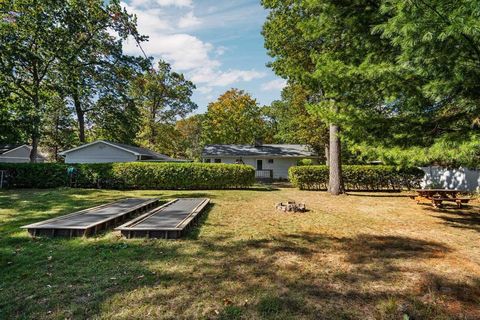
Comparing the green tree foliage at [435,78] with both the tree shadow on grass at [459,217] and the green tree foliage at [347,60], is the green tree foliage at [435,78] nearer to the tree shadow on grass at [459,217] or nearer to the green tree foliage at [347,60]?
the green tree foliage at [347,60]

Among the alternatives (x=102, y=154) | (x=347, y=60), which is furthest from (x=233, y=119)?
(x=347, y=60)

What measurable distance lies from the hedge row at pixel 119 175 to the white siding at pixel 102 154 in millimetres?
5951

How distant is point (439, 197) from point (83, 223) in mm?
11674

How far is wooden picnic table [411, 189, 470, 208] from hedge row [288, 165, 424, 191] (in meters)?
4.97

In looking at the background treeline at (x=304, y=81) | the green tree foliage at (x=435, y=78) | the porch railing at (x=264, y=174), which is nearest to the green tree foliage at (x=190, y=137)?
the background treeline at (x=304, y=81)

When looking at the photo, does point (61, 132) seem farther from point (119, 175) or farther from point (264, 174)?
point (264, 174)

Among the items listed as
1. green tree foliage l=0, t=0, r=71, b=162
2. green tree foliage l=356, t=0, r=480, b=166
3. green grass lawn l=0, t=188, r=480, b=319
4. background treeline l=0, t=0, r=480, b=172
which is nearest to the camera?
green grass lawn l=0, t=188, r=480, b=319

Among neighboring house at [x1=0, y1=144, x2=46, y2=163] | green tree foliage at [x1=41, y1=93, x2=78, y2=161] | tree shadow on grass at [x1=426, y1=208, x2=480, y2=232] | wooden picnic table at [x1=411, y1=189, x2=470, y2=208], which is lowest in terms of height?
tree shadow on grass at [x1=426, y1=208, x2=480, y2=232]

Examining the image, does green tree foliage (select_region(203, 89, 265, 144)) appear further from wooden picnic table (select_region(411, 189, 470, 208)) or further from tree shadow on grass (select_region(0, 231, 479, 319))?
tree shadow on grass (select_region(0, 231, 479, 319))

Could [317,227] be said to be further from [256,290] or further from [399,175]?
[399,175]

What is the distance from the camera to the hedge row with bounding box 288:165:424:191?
16.0 m

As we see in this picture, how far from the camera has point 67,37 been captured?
20469 millimetres

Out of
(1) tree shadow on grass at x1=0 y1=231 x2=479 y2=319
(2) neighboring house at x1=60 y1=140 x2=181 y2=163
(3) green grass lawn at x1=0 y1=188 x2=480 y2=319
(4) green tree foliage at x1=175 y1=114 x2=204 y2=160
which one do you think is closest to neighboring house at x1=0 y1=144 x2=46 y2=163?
(2) neighboring house at x1=60 y1=140 x2=181 y2=163

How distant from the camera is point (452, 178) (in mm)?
15289
